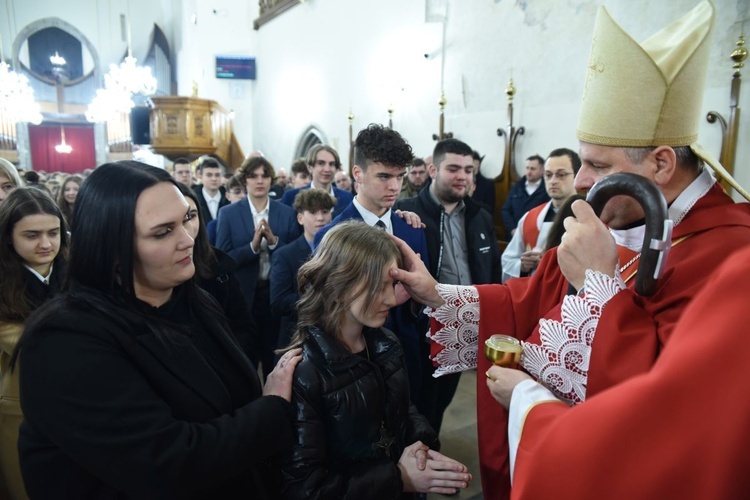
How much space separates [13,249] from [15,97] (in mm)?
12143

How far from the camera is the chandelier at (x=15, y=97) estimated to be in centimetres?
1075

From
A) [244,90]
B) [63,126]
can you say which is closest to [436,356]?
[244,90]

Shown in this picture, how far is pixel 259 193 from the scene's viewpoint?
3715 millimetres

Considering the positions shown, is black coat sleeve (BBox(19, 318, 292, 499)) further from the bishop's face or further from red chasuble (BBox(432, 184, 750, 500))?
the bishop's face

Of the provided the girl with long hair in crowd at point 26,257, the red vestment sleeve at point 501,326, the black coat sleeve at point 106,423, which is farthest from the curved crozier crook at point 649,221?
the girl with long hair in crowd at point 26,257

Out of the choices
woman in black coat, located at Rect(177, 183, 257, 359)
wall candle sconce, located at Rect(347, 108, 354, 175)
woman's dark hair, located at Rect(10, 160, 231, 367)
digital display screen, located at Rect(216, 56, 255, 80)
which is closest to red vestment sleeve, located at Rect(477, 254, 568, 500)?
woman's dark hair, located at Rect(10, 160, 231, 367)

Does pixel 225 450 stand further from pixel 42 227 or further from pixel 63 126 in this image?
pixel 63 126

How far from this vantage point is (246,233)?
3.57m

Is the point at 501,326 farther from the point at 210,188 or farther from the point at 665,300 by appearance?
the point at 210,188

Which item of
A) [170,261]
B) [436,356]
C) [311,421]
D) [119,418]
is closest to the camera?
[119,418]

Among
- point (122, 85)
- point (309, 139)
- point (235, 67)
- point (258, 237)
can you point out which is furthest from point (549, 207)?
point (235, 67)

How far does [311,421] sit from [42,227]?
168cm

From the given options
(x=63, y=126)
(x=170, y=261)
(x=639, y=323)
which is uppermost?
(x=63, y=126)

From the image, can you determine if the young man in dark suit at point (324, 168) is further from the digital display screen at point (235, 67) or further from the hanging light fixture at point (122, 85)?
the digital display screen at point (235, 67)
